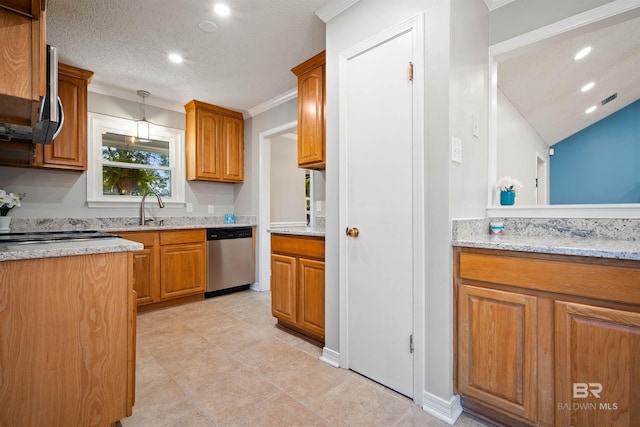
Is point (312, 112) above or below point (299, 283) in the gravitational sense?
Result: above

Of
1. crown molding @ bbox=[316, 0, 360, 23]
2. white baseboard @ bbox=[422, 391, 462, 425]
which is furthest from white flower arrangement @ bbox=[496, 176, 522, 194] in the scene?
crown molding @ bbox=[316, 0, 360, 23]

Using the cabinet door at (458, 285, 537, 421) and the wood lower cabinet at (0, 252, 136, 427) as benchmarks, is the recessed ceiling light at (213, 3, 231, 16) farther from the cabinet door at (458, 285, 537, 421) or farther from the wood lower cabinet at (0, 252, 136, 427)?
the cabinet door at (458, 285, 537, 421)

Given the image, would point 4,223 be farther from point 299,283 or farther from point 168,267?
point 299,283

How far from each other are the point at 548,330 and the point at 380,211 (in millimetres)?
947

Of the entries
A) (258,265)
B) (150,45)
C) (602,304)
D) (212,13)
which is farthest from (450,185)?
(258,265)

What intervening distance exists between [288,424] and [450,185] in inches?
57.0

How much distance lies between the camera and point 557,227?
1684 millimetres

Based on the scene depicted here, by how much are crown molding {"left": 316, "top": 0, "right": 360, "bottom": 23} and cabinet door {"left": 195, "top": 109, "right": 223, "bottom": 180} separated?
7.67 feet

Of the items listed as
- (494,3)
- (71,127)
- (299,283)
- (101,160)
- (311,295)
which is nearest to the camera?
(494,3)

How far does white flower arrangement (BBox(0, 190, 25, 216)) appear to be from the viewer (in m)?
2.51

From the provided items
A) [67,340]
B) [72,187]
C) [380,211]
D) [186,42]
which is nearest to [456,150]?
[380,211]

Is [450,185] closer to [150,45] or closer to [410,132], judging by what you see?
[410,132]

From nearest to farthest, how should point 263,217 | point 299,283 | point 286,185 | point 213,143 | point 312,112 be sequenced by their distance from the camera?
1. point 299,283
2. point 312,112
3. point 213,143
4. point 263,217
5. point 286,185

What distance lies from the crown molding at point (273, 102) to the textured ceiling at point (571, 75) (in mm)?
2180
